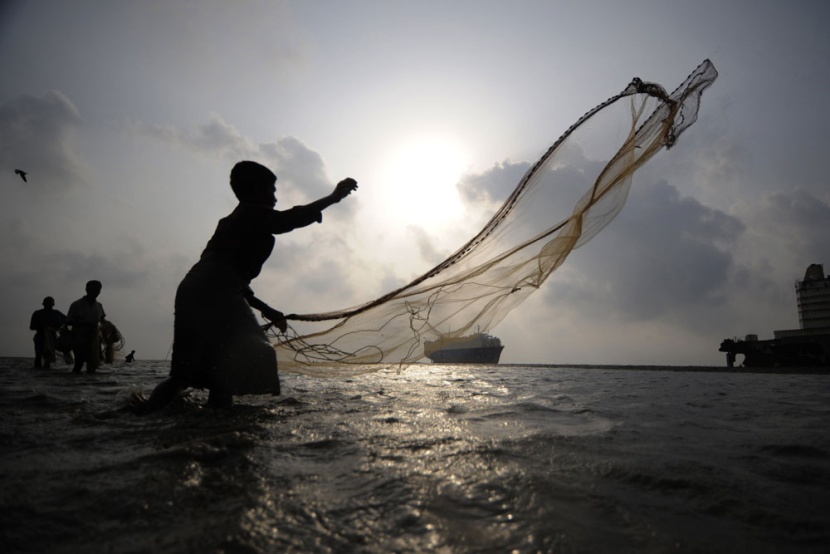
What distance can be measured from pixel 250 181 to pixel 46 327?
1059cm

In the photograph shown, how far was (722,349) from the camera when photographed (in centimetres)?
3059

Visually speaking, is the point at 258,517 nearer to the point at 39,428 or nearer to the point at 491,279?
the point at 39,428

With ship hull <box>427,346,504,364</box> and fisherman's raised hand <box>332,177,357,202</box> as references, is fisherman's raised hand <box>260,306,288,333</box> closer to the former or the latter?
fisherman's raised hand <box>332,177,357,202</box>

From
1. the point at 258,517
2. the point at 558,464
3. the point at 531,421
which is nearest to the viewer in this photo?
the point at 258,517

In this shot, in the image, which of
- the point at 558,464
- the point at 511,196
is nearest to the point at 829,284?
the point at 511,196

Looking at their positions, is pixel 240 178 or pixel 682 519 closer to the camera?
pixel 682 519

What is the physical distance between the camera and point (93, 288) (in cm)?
863

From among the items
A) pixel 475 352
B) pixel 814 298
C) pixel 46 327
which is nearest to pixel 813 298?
pixel 814 298

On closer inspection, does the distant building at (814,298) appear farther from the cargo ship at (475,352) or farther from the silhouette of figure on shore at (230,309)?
the silhouette of figure on shore at (230,309)

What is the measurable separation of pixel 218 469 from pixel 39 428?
1890 mm

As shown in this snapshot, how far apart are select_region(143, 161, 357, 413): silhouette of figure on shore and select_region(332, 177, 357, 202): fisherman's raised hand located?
0.26ft

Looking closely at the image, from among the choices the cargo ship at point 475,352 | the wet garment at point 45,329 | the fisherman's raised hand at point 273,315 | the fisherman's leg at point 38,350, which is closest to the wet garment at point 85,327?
the wet garment at point 45,329

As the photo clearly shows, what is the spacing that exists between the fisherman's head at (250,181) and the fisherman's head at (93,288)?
22.3 ft

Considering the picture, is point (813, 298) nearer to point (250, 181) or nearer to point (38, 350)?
point (250, 181)
